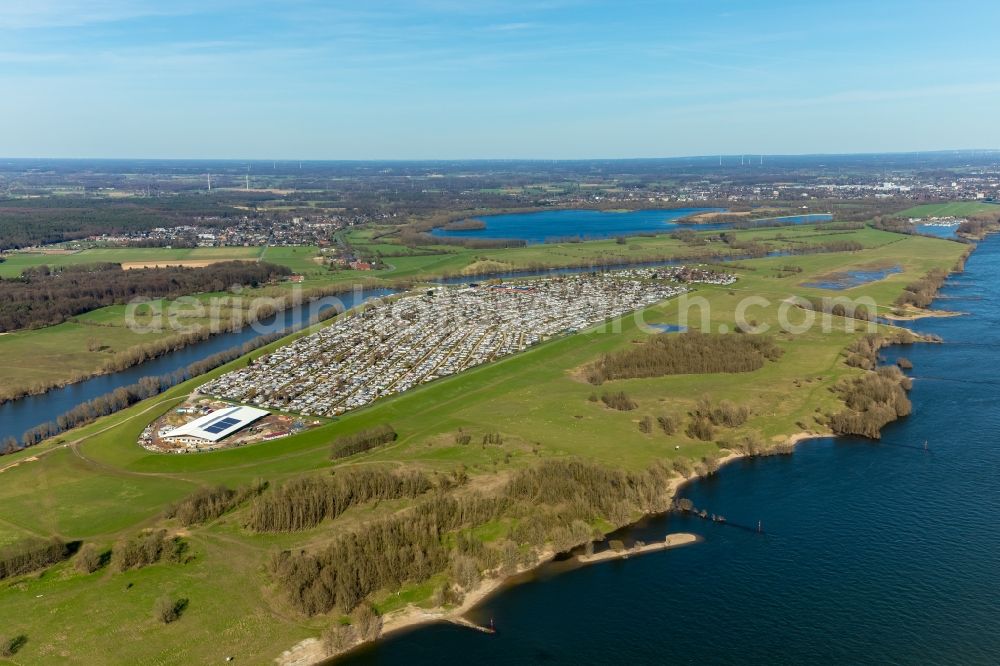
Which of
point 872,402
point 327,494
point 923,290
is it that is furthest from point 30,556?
point 923,290

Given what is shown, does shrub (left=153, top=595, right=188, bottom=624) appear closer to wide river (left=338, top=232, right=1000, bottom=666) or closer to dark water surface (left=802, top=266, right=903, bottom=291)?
wide river (left=338, top=232, right=1000, bottom=666)

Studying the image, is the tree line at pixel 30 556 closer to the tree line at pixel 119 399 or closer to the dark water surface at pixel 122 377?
the tree line at pixel 119 399

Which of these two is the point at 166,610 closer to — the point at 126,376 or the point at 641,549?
the point at 641,549

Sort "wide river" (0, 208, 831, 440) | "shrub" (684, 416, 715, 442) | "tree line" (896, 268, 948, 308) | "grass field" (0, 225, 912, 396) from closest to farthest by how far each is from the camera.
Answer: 1. "shrub" (684, 416, 715, 442)
2. "wide river" (0, 208, 831, 440)
3. "grass field" (0, 225, 912, 396)
4. "tree line" (896, 268, 948, 308)

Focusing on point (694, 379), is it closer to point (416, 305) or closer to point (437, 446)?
point (437, 446)

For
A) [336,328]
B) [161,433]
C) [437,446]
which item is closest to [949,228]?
[336,328]

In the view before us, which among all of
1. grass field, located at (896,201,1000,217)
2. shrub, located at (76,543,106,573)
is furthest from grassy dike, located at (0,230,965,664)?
grass field, located at (896,201,1000,217)
